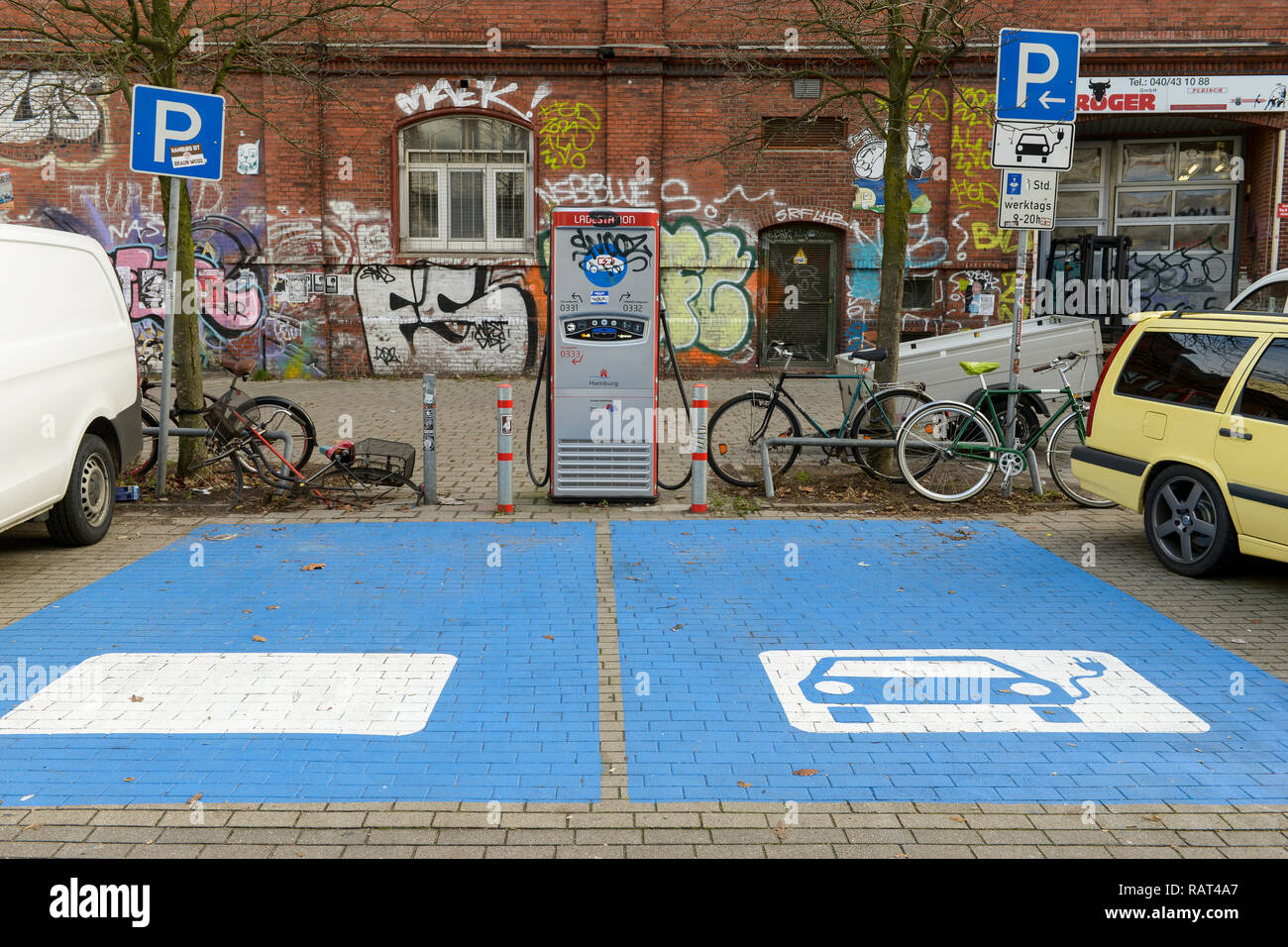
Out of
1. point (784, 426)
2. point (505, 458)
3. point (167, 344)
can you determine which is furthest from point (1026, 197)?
point (167, 344)

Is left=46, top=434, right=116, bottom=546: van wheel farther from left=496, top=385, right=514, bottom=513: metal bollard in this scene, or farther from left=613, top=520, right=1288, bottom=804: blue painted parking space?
left=613, top=520, right=1288, bottom=804: blue painted parking space

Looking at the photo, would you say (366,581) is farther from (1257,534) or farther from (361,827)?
(1257,534)

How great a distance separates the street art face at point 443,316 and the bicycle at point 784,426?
10.0m

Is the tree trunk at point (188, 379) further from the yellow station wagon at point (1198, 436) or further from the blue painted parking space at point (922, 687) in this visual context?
the yellow station wagon at point (1198, 436)

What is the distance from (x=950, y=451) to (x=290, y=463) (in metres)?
5.77

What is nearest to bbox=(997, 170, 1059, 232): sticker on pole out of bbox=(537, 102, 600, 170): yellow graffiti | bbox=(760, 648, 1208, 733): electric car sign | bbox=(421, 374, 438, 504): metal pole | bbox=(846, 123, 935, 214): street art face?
bbox=(760, 648, 1208, 733): electric car sign

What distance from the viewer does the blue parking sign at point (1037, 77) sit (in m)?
9.76

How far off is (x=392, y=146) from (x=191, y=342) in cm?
991

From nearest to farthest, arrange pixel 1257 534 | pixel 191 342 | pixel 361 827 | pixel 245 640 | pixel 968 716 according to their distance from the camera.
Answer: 1. pixel 361 827
2. pixel 968 716
3. pixel 245 640
4. pixel 1257 534
5. pixel 191 342

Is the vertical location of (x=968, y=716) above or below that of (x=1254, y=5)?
below

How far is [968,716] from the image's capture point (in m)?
5.30

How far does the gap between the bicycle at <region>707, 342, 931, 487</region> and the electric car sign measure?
14.5 ft

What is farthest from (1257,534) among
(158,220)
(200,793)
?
(158,220)

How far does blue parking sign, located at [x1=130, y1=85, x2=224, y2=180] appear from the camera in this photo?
30.7 feet
